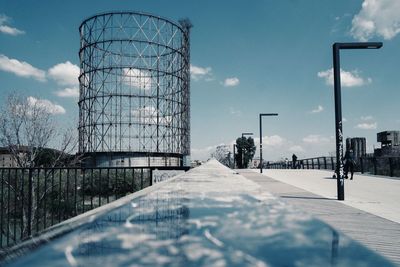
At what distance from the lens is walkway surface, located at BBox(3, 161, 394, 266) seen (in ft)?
5.11

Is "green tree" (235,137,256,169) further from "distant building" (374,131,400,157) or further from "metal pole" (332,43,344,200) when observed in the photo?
"metal pole" (332,43,344,200)

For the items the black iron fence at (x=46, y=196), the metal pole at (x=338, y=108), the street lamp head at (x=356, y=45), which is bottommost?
the black iron fence at (x=46, y=196)

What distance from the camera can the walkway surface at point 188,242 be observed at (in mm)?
1559

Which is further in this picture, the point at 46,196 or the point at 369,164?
the point at 369,164

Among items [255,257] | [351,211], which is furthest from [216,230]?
[351,211]

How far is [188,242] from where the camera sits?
6.30 feet

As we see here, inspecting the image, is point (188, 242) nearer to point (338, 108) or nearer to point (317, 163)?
point (338, 108)

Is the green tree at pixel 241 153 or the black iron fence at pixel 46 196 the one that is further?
the green tree at pixel 241 153

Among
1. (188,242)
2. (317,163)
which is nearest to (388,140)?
(317,163)

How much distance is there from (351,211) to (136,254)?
21.4ft

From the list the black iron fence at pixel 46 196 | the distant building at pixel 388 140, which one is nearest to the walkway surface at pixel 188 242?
the black iron fence at pixel 46 196

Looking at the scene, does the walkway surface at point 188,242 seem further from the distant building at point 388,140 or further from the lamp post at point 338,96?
the distant building at point 388,140

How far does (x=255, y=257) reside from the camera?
1.69m

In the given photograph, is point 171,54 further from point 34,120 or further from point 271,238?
point 271,238
